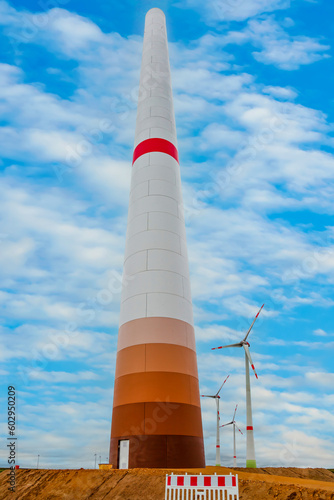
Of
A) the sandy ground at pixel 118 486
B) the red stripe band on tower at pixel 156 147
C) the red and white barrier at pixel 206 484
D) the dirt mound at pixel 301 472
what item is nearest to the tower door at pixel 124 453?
the sandy ground at pixel 118 486

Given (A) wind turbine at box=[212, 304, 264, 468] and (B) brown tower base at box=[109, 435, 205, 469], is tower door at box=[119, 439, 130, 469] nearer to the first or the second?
(B) brown tower base at box=[109, 435, 205, 469]

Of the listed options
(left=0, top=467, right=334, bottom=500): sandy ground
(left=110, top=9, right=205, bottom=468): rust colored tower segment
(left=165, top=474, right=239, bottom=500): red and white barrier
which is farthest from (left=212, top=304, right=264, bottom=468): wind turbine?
(left=165, top=474, right=239, bottom=500): red and white barrier

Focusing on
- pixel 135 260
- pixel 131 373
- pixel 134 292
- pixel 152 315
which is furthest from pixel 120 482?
pixel 135 260

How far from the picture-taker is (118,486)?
1417cm

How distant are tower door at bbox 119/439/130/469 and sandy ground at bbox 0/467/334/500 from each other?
2.96 metres

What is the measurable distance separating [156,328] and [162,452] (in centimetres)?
564

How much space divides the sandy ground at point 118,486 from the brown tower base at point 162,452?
2507 mm

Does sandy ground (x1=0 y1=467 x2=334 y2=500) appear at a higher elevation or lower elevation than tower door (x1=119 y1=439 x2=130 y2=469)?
lower

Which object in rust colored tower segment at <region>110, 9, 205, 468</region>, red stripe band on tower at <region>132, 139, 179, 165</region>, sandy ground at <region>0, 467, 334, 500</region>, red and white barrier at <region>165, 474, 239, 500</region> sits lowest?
sandy ground at <region>0, 467, 334, 500</region>

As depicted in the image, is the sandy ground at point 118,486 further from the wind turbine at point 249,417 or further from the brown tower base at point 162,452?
the wind turbine at point 249,417

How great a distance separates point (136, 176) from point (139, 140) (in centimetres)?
300

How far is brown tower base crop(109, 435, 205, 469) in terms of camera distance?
1742 centimetres

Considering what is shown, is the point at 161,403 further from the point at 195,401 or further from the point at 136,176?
the point at 136,176

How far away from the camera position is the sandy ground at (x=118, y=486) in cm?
1207
